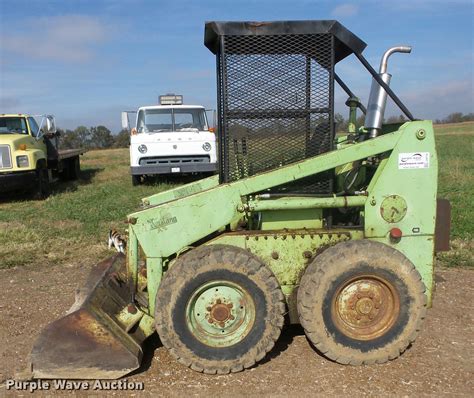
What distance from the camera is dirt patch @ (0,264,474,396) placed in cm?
316

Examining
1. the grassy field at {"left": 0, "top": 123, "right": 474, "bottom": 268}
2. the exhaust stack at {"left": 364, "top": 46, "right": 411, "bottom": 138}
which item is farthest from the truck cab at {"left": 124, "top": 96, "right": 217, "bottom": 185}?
the exhaust stack at {"left": 364, "top": 46, "right": 411, "bottom": 138}

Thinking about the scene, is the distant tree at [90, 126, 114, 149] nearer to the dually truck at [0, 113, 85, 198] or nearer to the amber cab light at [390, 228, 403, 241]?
the dually truck at [0, 113, 85, 198]

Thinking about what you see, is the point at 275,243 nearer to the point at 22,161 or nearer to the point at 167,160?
the point at 22,161

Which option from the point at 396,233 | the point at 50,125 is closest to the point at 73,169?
the point at 50,125

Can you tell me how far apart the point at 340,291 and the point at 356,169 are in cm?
102

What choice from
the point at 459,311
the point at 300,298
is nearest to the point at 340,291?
the point at 300,298

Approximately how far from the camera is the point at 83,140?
4641 cm

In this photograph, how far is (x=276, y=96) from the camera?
344 centimetres

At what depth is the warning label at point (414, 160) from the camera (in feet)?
11.1

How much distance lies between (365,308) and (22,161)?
977 cm

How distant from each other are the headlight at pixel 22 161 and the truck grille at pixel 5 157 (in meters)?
0.16

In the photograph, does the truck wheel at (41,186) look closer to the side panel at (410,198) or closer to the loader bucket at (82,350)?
the loader bucket at (82,350)

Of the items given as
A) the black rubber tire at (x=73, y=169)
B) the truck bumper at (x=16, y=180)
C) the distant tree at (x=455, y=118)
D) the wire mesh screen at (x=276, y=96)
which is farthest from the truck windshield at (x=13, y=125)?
the distant tree at (x=455, y=118)

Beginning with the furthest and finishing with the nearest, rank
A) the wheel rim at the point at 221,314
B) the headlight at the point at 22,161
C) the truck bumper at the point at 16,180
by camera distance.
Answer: the headlight at the point at 22,161 < the truck bumper at the point at 16,180 < the wheel rim at the point at 221,314
